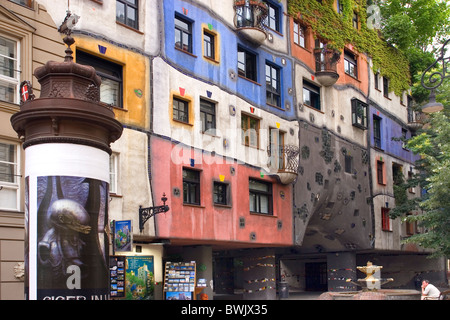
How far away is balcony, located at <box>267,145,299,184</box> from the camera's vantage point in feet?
79.9

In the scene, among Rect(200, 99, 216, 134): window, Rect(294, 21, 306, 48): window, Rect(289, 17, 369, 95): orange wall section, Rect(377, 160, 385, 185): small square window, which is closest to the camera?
Rect(200, 99, 216, 134): window

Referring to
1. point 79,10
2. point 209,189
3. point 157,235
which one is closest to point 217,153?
point 209,189

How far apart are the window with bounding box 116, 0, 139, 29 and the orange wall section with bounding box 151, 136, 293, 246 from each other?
12.0ft

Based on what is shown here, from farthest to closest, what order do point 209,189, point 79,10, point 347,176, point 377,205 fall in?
point 377,205
point 347,176
point 209,189
point 79,10

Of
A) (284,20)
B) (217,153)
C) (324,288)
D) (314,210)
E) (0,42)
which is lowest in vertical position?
(324,288)

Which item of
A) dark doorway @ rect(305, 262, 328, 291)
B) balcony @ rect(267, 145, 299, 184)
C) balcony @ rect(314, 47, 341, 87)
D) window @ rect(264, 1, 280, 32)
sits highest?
window @ rect(264, 1, 280, 32)

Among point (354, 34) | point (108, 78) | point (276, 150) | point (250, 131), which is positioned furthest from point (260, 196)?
point (354, 34)

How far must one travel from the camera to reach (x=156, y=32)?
19.8 metres

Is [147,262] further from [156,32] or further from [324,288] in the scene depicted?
[324,288]

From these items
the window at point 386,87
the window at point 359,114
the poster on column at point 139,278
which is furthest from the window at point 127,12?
the window at point 386,87

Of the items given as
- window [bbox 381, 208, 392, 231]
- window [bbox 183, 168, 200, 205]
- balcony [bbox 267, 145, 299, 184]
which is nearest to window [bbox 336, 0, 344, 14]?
balcony [bbox 267, 145, 299, 184]

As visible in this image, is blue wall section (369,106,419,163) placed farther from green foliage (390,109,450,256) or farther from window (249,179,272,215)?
window (249,179,272,215)

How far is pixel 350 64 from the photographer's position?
32031 millimetres

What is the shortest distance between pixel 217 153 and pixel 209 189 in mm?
1359
